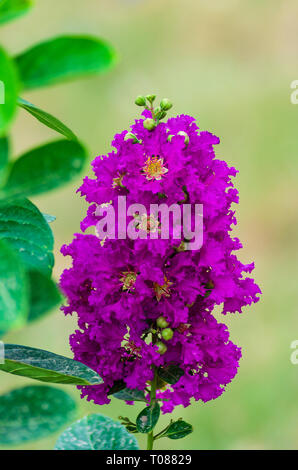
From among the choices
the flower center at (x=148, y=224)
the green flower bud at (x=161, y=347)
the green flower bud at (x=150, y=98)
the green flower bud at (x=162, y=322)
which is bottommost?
the green flower bud at (x=161, y=347)

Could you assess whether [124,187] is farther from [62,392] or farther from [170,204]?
[62,392]

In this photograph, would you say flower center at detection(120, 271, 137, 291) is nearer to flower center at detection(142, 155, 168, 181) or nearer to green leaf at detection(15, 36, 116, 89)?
flower center at detection(142, 155, 168, 181)

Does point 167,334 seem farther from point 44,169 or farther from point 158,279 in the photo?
point 44,169

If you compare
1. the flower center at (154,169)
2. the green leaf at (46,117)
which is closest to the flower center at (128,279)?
the flower center at (154,169)

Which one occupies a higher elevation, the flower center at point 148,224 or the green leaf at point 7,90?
the flower center at point 148,224

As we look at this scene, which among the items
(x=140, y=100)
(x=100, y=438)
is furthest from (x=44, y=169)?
(x=140, y=100)

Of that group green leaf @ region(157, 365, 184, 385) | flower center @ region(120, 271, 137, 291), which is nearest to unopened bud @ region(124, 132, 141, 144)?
flower center @ region(120, 271, 137, 291)

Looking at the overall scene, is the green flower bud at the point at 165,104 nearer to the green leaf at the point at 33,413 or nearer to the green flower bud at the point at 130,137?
the green flower bud at the point at 130,137
